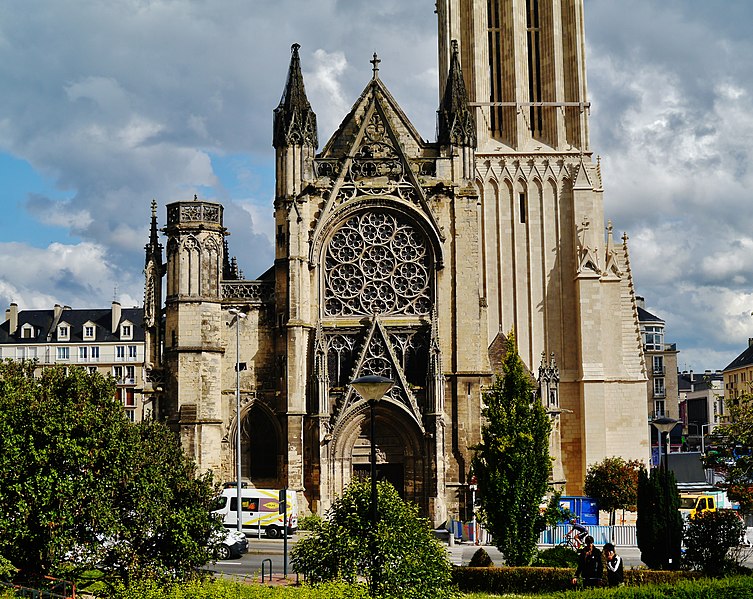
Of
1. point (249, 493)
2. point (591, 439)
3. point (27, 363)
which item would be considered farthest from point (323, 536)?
point (591, 439)

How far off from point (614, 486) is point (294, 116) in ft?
76.0

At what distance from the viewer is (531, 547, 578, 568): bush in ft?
104

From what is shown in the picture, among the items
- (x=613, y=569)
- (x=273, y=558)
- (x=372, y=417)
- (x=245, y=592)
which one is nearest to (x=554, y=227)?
(x=273, y=558)

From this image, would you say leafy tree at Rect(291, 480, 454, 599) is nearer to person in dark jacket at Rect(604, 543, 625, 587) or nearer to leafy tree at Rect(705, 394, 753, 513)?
person in dark jacket at Rect(604, 543, 625, 587)

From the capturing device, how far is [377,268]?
49594 millimetres

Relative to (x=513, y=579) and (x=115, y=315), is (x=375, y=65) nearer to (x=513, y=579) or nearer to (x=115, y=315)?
(x=513, y=579)

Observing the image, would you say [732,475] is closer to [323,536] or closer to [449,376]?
[323,536]

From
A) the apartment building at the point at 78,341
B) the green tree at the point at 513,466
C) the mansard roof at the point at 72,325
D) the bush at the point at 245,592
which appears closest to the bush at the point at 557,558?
the green tree at the point at 513,466

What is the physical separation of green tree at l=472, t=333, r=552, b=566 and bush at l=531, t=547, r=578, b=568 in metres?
0.36

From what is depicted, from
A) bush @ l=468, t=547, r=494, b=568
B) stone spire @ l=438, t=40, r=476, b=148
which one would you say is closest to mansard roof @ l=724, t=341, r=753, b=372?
stone spire @ l=438, t=40, r=476, b=148

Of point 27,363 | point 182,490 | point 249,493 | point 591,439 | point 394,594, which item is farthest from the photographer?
point 591,439

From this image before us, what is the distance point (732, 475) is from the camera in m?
30.5

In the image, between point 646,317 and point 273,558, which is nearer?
point 273,558

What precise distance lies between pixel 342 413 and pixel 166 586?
→ 2582 cm
